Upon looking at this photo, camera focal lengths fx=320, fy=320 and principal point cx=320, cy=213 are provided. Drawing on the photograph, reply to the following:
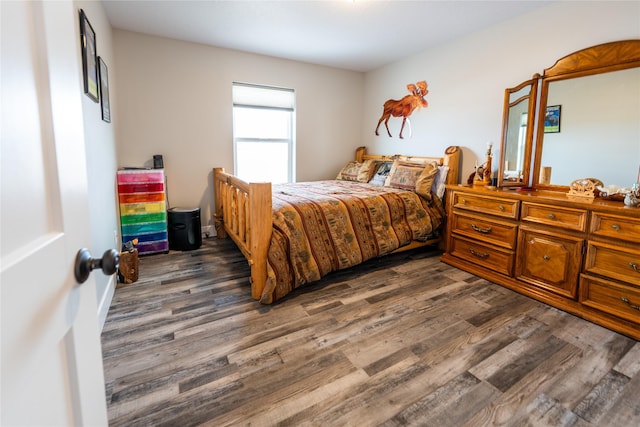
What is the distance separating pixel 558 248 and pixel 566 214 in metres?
0.26

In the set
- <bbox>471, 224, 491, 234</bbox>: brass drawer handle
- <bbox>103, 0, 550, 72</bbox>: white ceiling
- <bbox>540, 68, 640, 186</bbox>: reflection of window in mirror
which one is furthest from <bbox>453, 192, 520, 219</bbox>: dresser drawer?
<bbox>103, 0, 550, 72</bbox>: white ceiling

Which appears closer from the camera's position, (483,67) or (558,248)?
(558,248)

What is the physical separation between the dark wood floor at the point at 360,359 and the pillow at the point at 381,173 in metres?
1.74

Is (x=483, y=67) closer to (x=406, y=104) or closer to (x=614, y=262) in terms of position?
(x=406, y=104)

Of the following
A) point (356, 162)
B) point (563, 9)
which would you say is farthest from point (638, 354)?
point (356, 162)

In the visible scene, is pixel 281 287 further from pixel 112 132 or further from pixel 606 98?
pixel 606 98

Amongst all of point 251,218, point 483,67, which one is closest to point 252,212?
point 251,218

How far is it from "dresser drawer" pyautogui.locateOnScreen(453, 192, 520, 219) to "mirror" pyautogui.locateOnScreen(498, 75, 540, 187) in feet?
0.89

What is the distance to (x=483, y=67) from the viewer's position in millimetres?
3342

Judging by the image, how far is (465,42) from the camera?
349cm

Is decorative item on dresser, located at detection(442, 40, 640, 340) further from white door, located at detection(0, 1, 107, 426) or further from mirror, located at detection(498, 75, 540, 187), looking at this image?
white door, located at detection(0, 1, 107, 426)

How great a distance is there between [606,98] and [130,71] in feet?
14.6

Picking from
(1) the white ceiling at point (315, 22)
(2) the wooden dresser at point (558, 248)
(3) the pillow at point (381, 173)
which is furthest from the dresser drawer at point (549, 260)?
(1) the white ceiling at point (315, 22)

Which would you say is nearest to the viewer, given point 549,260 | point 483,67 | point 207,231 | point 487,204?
point 549,260
